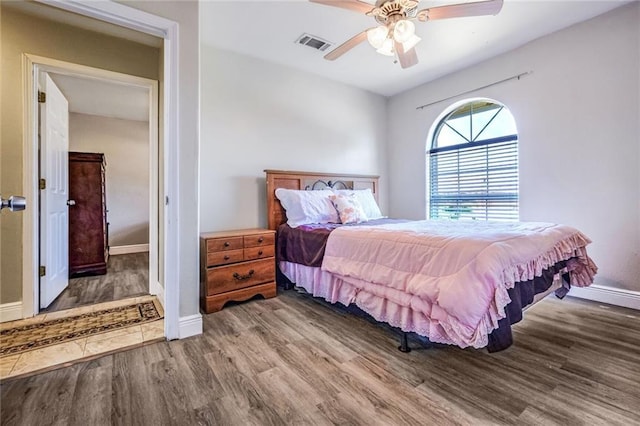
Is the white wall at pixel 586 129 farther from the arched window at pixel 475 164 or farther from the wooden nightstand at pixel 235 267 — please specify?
the wooden nightstand at pixel 235 267

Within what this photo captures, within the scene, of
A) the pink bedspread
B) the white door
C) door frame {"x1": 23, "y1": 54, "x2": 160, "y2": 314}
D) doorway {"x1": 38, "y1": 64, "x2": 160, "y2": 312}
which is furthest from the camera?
doorway {"x1": 38, "y1": 64, "x2": 160, "y2": 312}

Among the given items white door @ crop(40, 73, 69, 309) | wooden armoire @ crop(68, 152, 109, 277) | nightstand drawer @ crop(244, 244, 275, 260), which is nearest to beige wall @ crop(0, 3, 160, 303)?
white door @ crop(40, 73, 69, 309)

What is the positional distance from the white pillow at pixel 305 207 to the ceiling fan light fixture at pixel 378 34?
1683 millimetres

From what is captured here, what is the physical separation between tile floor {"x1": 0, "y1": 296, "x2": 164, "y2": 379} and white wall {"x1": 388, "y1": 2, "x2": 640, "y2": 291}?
13.2ft

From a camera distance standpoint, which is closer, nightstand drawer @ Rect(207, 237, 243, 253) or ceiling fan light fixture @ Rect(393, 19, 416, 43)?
ceiling fan light fixture @ Rect(393, 19, 416, 43)

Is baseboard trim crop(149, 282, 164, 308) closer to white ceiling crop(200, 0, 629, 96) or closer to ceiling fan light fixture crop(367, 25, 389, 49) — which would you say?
white ceiling crop(200, 0, 629, 96)

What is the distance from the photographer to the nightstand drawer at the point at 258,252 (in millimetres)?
2818

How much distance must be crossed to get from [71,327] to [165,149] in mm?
1613

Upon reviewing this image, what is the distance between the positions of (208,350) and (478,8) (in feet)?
9.66

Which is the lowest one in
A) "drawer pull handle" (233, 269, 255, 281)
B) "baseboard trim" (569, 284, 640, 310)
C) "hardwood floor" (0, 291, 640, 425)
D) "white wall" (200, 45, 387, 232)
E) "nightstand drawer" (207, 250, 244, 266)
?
"hardwood floor" (0, 291, 640, 425)

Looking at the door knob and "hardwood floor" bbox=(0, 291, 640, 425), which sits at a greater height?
the door knob

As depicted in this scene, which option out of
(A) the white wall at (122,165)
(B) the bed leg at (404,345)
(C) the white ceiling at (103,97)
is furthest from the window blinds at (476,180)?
(A) the white wall at (122,165)

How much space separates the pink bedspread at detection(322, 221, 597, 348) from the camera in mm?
1502

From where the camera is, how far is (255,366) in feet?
5.74
